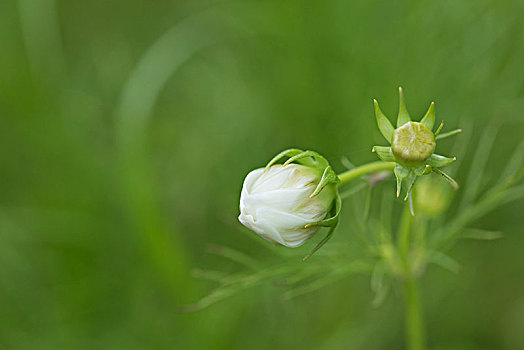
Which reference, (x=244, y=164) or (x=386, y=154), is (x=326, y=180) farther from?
(x=244, y=164)

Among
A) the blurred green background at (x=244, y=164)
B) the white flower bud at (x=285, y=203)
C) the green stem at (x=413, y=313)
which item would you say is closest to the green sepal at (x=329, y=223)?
the white flower bud at (x=285, y=203)

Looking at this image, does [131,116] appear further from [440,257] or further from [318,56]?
[440,257]

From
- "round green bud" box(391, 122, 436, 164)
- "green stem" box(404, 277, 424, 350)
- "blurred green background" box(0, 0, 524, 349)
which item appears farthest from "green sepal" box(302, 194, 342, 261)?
"blurred green background" box(0, 0, 524, 349)

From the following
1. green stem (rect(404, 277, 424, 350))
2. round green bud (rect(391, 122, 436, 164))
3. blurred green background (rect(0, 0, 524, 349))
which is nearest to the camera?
round green bud (rect(391, 122, 436, 164))

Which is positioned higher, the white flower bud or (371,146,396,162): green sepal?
(371,146,396,162): green sepal

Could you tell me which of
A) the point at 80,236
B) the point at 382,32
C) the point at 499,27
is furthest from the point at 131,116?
the point at 499,27

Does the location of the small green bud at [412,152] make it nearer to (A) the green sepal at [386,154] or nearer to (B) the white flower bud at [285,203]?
(A) the green sepal at [386,154]

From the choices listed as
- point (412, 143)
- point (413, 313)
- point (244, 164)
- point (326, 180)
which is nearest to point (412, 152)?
point (412, 143)

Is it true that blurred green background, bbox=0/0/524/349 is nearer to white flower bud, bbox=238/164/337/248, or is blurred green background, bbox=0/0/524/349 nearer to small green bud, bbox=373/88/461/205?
white flower bud, bbox=238/164/337/248
